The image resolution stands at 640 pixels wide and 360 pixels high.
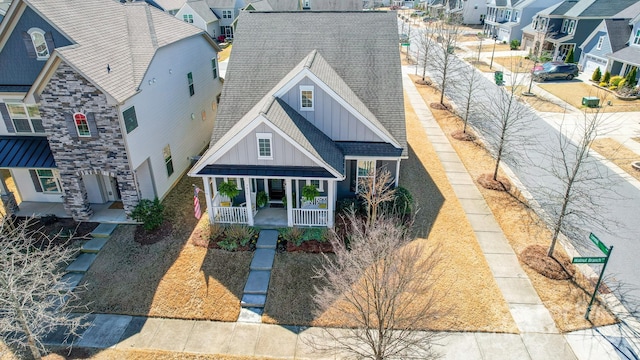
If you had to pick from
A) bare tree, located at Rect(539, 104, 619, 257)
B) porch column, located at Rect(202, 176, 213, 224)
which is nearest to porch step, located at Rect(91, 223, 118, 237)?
porch column, located at Rect(202, 176, 213, 224)

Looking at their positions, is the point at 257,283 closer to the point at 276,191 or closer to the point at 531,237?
the point at 276,191

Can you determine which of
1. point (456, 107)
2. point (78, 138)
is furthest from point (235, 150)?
point (456, 107)

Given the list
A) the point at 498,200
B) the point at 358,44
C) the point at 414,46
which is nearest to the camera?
the point at 498,200

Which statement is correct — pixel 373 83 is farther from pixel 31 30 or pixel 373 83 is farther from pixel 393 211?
pixel 31 30

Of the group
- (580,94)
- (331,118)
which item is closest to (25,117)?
(331,118)

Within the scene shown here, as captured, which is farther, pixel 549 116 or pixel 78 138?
pixel 549 116

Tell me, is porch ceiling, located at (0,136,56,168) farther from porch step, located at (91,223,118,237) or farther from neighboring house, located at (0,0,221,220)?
porch step, located at (91,223,118,237)

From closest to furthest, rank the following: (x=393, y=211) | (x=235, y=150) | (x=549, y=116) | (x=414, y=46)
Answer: (x=235, y=150) < (x=393, y=211) < (x=549, y=116) < (x=414, y=46)
